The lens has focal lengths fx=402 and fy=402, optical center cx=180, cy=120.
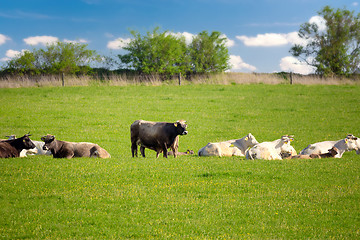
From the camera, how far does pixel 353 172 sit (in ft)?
45.9

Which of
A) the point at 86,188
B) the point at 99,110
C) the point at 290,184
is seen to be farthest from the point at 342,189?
the point at 99,110

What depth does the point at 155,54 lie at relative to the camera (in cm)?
7219

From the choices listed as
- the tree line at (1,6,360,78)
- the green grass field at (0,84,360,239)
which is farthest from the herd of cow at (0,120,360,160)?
the tree line at (1,6,360,78)

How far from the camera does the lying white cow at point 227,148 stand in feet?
60.3

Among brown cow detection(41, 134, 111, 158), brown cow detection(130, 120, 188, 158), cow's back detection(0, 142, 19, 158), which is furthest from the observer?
brown cow detection(130, 120, 188, 158)

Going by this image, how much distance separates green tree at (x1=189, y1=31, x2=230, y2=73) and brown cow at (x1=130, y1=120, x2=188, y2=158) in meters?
60.7

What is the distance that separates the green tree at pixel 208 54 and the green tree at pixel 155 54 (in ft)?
20.2

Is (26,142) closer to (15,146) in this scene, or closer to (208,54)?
(15,146)

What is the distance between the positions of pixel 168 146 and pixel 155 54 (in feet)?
182

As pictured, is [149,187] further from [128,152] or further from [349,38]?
[349,38]

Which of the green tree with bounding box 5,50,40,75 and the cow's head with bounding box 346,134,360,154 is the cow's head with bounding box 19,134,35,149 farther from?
the green tree with bounding box 5,50,40,75

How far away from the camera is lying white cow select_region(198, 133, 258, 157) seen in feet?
60.3

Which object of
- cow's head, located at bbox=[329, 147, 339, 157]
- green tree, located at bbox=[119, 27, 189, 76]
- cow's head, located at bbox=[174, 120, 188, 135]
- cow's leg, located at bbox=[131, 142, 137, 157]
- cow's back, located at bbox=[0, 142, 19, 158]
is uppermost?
green tree, located at bbox=[119, 27, 189, 76]

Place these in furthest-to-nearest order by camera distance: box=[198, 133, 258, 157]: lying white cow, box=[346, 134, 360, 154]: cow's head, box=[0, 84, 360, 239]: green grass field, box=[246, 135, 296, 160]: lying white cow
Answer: box=[346, 134, 360, 154]: cow's head, box=[198, 133, 258, 157]: lying white cow, box=[246, 135, 296, 160]: lying white cow, box=[0, 84, 360, 239]: green grass field
